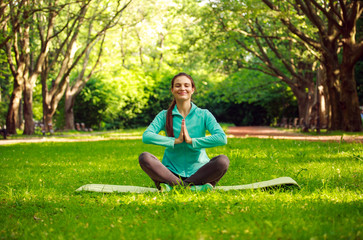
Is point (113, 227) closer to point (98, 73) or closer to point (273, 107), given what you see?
point (98, 73)

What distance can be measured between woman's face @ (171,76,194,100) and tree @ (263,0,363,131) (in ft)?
43.5

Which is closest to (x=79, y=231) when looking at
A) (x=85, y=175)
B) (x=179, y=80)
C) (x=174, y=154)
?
(x=174, y=154)

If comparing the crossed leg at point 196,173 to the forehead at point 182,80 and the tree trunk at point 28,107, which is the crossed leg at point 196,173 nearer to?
the forehead at point 182,80

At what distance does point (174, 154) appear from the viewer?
18.6 feet

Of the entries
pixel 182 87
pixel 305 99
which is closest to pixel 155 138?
pixel 182 87

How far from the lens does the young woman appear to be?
533 centimetres

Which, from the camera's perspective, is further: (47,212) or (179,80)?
(179,80)

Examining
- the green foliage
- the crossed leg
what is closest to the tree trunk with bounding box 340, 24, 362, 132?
the green foliage

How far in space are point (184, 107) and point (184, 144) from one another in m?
0.52

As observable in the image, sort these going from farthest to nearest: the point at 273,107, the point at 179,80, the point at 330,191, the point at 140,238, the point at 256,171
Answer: the point at 273,107
the point at 256,171
the point at 179,80
the point at 330,191
the point at 140,238

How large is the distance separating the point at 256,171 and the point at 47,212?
13.3 ft

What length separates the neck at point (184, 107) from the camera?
5734 millimetres

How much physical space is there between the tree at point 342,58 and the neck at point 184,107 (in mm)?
13168

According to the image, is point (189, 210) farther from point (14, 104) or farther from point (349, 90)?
point (14, 104)
